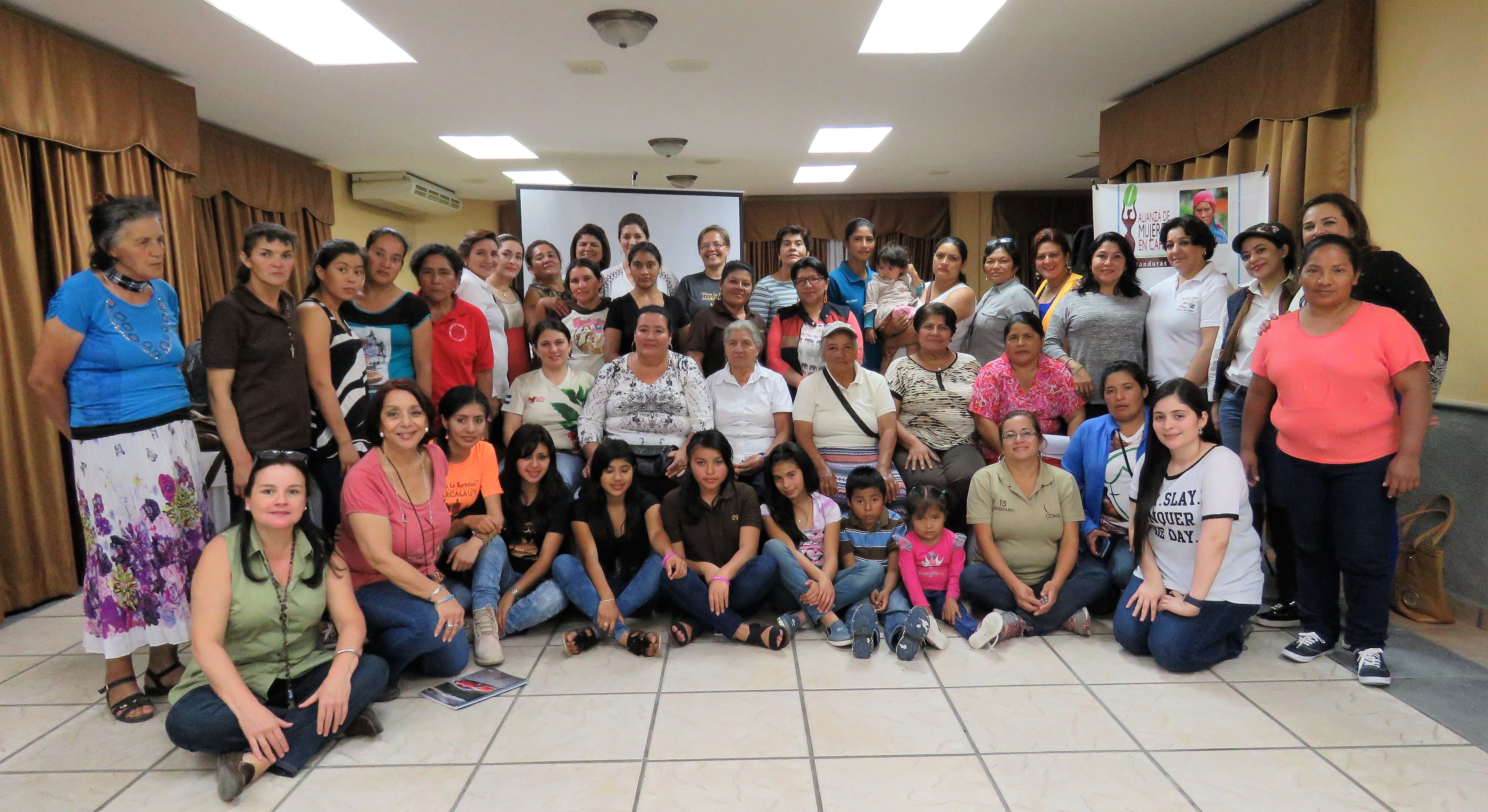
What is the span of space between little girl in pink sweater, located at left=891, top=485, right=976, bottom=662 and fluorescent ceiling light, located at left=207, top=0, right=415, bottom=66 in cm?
330

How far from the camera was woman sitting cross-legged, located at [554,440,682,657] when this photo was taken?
298 centimetres

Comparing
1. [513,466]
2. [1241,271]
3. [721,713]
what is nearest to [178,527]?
[513,466]

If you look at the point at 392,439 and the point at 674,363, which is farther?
the point at 674,363

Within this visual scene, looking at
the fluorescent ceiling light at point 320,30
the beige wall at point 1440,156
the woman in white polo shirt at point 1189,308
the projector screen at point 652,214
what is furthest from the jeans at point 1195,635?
the projector screen at point 652,214

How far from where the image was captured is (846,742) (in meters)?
2.21

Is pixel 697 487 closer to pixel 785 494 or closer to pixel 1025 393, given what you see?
pixel 785 494

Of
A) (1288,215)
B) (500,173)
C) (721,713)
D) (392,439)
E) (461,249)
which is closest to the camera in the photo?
(721,713)

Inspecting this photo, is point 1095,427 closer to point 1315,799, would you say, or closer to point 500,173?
point 1315,799

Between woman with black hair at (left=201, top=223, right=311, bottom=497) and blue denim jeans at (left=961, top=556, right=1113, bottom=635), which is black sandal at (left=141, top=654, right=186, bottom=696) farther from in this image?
blue denim jeans at (left=961, top=556, right=1113, bottom=635)

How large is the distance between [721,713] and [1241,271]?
132 inches

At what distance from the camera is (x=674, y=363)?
3521 millimetres

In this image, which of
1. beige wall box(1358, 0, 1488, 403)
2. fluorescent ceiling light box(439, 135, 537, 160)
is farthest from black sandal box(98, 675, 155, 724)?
fluorescent ceiling light box(439, 135, 537, 160)

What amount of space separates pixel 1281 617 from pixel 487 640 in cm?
286

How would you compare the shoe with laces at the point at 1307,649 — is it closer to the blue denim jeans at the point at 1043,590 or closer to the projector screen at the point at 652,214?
the blue denim jeans at the point at 1043,590
